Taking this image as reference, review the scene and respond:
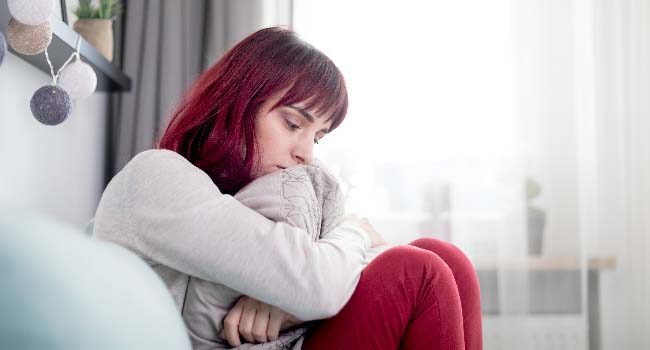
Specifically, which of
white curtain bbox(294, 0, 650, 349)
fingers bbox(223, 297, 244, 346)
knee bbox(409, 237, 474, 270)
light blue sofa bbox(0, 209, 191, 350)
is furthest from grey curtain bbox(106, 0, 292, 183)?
light blue sofa bbox(0, 209, 191, 350)

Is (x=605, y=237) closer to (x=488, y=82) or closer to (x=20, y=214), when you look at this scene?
(x=488, y=82)

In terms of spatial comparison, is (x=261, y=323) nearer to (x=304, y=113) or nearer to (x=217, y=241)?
(x=217, y=241)

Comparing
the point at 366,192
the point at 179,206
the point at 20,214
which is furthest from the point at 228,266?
the point at 366,192

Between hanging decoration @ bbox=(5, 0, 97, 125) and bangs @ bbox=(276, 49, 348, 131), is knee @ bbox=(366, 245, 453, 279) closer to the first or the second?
bangs @ bbox=(276, 49, 348, 131)

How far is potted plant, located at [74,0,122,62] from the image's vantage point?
1853mm

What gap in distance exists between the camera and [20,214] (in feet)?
1.47

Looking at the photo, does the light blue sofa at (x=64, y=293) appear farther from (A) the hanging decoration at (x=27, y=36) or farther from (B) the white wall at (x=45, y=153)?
(B) the white wall at (x=45, y=153)

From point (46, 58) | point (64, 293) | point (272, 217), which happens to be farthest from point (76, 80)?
point (64, 293)

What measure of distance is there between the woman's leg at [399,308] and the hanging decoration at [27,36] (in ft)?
2.57

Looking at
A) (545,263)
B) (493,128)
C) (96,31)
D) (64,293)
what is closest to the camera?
(64,293)

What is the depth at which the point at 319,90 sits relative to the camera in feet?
3.66

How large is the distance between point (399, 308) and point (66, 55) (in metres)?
1.11

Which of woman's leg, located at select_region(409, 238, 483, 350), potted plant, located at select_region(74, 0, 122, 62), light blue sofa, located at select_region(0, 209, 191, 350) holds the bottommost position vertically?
woman's leg, located at select_region(409, 238, 483, 350)

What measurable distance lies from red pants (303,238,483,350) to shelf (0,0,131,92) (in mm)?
866
